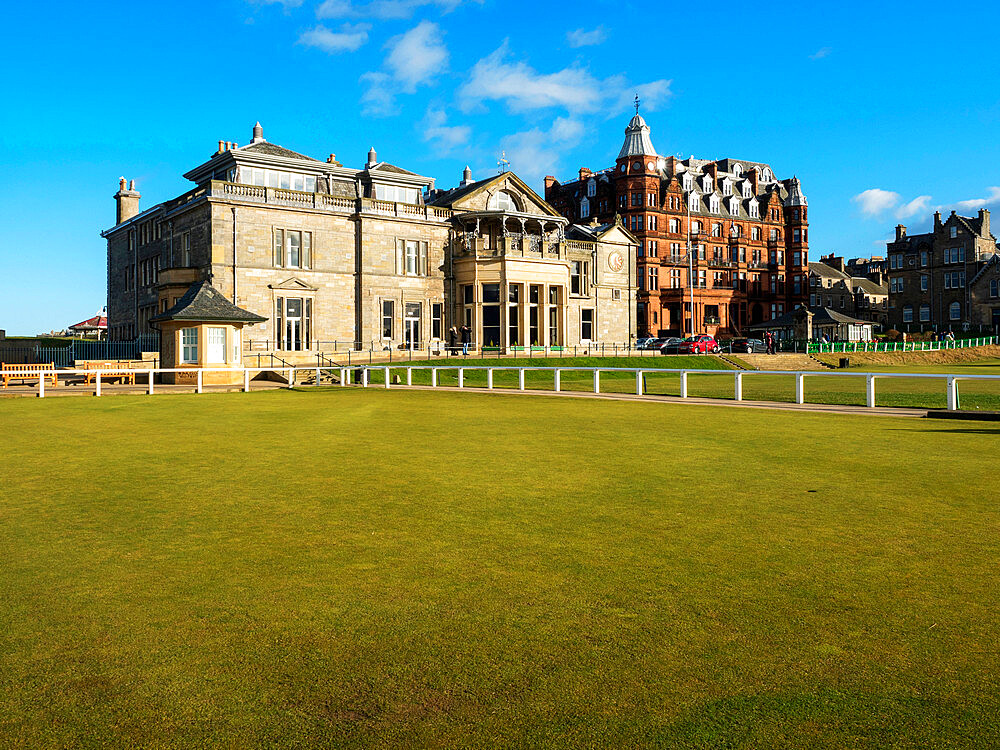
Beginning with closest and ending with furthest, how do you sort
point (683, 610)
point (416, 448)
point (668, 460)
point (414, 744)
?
point (414, 744)
point (683, 610)
point (668, 460)
point (416, 448)

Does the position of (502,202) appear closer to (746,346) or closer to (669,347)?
(669,347)

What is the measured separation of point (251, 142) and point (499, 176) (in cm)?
1732

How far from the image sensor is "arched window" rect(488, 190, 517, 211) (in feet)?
193

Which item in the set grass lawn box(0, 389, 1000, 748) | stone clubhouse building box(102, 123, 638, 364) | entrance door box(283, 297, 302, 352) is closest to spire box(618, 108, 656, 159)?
stone clubhouse building box(102, 123, 638, 364)

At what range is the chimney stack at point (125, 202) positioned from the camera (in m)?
63.6

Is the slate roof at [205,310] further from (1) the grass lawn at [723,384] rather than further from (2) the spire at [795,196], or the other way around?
(2) the spire at [795,196]

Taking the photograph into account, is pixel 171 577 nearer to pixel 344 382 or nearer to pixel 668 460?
pixel 668 460

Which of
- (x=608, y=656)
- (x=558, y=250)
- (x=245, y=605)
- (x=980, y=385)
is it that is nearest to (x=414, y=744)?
(x=608, y=656)

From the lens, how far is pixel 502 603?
18.1 feet

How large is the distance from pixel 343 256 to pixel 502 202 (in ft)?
43.7

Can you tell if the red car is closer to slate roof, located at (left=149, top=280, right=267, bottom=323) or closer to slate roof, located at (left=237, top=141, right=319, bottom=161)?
slate roof, located at (left=237, top=141, right=319, bottom=161)

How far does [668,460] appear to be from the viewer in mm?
11977

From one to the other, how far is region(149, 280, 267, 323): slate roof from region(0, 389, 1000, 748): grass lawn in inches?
1019

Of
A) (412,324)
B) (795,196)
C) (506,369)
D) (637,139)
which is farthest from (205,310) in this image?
(795,196)
